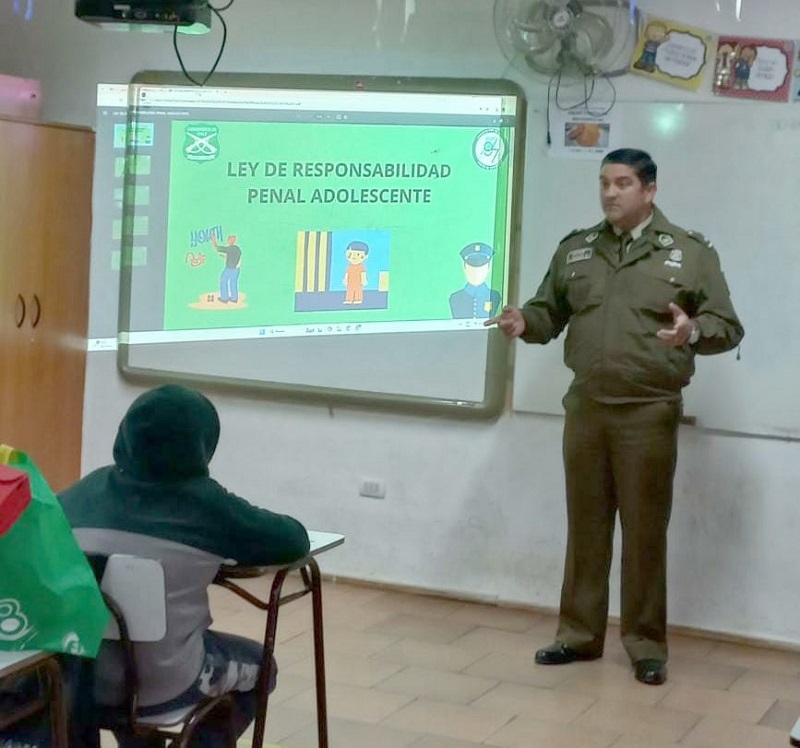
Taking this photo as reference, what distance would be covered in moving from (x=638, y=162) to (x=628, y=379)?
673 millimetres

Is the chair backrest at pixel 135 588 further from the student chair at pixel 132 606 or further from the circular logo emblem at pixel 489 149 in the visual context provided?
the circular logo emblem at pixel 489 149

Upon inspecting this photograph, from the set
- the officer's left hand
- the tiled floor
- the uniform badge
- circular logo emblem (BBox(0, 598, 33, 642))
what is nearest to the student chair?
circular logo emblem (BBox(0, 598, 33, 642))

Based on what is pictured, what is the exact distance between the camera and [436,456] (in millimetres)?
5090

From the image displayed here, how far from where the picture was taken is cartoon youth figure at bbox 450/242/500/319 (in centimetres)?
496

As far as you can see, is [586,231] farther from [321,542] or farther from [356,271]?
[321,542]

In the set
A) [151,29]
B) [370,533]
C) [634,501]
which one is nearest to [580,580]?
[634,501]

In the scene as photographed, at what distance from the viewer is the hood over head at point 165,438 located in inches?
101

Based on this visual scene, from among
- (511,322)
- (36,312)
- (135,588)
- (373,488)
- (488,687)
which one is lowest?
(488,687)

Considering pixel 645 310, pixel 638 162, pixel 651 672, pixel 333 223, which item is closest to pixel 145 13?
pixel 333 223

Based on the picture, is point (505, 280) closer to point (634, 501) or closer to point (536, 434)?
point (536, 434)

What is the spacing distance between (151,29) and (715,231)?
2.06 metres

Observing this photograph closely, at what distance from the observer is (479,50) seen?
493cm

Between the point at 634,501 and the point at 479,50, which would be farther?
the point at 479,50

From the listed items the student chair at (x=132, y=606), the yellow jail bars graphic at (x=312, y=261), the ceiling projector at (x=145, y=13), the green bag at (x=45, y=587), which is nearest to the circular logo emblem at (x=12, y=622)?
the green bag at (x=45, y=587)
